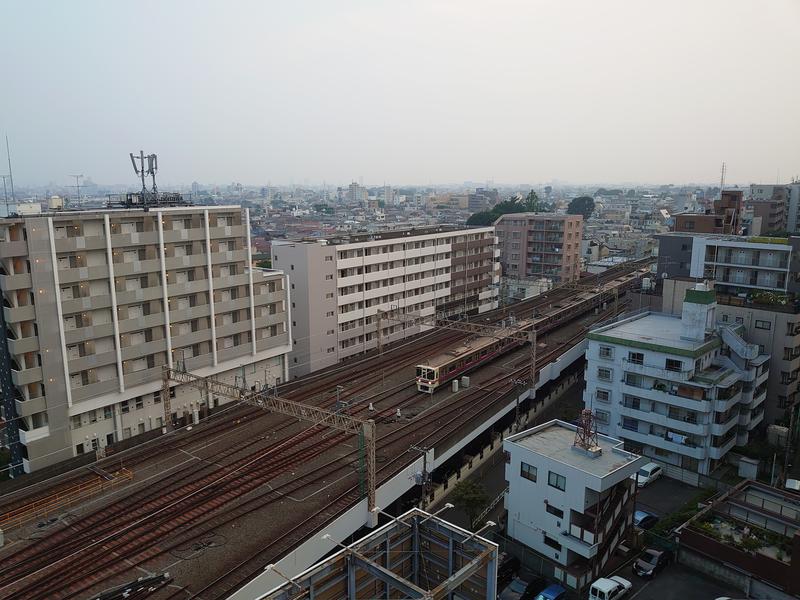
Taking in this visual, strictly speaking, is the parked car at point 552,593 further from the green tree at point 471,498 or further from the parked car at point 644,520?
the parked car at point 644,520

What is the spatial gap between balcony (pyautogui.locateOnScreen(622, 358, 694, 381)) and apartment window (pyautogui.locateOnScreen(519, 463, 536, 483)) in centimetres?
901

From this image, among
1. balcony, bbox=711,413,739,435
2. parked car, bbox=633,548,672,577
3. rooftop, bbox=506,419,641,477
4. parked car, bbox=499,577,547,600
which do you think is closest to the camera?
parked car, bbox=499,577,547,600

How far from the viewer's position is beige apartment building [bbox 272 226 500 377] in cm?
3772

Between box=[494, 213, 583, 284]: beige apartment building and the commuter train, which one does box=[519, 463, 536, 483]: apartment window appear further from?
box=[494, 213, 583, 284]: beige apartment building

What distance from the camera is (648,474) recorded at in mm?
25562

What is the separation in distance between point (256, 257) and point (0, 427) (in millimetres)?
62095

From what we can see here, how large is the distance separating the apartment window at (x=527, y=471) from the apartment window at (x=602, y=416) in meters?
8.64

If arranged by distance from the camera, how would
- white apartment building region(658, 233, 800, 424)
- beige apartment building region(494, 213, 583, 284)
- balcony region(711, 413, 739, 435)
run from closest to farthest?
balcony region(711, 413, 739, 435), white apartment building region(658, 233, 800, 424), beige apartment building region(494, 213, 583, 284)

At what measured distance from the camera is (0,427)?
83.6 ft

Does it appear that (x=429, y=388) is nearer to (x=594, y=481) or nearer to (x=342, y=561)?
(x=594, y=481)

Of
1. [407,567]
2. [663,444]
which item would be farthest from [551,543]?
[407,567]

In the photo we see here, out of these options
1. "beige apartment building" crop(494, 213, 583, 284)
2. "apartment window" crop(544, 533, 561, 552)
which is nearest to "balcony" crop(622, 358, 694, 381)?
"apartment window" crop(544, 533, 561, 552)

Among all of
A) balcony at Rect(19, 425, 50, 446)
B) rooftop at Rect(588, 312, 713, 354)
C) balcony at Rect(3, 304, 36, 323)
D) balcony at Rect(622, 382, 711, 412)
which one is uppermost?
balcony at Rect(3, 304, 36, 323)

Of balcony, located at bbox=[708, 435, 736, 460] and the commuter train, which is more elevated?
the commuter train
